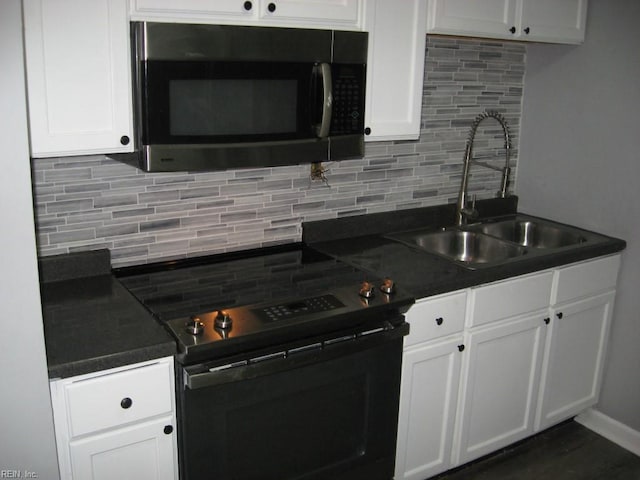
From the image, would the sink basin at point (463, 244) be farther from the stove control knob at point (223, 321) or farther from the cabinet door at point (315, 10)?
the stove control knob at point (223, 321)

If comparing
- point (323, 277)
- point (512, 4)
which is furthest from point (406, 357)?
point (512, 4)

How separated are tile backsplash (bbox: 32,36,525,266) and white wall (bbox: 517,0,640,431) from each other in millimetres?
156

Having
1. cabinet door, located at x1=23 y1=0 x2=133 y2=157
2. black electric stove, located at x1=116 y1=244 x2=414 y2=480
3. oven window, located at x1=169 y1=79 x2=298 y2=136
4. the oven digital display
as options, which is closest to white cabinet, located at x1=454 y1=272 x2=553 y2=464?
black electric stove, located at x1=116 y1=244 x2=414 y2=480

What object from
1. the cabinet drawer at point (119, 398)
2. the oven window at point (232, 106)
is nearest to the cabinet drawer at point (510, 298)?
the oven window at point (232, 106)

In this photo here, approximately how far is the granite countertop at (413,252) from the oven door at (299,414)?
10.6 inches

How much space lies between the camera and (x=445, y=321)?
2.46 metres

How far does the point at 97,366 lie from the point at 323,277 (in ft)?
2.85

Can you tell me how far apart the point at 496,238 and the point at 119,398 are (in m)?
1.73

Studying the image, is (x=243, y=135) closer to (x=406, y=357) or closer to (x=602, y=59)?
(x=406, y=357)

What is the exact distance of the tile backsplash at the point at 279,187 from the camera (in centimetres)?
229

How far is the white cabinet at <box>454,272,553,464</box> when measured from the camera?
2582 mm

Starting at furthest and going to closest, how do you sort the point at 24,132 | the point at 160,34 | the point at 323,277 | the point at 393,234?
the point at 393,234 < the point at 323,277 < the point at 160,34 < the point at 24,132

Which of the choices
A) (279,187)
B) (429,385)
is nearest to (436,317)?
(429,385)

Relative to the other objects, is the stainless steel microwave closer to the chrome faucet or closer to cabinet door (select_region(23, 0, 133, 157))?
cabinet door (select_region(23, 0, 133, 157))
